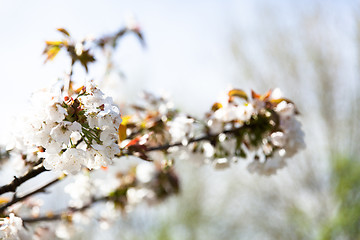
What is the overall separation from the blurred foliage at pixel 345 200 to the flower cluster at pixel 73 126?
4.62m

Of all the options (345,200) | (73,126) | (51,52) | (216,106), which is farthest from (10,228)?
(345,200)

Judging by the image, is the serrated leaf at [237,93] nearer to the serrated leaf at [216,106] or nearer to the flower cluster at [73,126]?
the serrated leaf at [216,106]

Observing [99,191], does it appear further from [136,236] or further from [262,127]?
[136,236]

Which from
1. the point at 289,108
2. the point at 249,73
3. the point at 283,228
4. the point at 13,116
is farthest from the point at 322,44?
the point at 13,116

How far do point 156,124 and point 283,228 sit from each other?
499 centimetres

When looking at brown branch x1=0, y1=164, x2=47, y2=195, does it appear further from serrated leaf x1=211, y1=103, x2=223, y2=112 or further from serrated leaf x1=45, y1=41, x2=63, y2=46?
serrated leaf x1=211, y1=103, x2=223, y2=112

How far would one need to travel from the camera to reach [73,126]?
1.99 ft

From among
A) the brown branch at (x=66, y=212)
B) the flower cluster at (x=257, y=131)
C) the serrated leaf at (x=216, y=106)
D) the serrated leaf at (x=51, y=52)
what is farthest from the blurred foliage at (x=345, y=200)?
the serrated leaf at (x=51, y=52)

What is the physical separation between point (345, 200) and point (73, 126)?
4996mm

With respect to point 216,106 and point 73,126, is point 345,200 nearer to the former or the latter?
point 216,106

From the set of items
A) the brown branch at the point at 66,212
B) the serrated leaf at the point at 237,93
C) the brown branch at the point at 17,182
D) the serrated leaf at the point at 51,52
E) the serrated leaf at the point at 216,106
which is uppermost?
the serrated leaf at the point at 51,52

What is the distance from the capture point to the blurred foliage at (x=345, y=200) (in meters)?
4.56

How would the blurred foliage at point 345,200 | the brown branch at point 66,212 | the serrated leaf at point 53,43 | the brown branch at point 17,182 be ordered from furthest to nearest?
the blurred foliage at point 345,200 → the brown branch at point 66,212 → the serrated leaf at point 53,43 → the brown branch at point 17,182

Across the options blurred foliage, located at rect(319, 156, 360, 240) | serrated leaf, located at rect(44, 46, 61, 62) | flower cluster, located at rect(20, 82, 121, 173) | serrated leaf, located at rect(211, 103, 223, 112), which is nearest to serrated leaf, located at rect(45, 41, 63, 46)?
serrated leaf, located at rect(44, 46, 61, 62)
